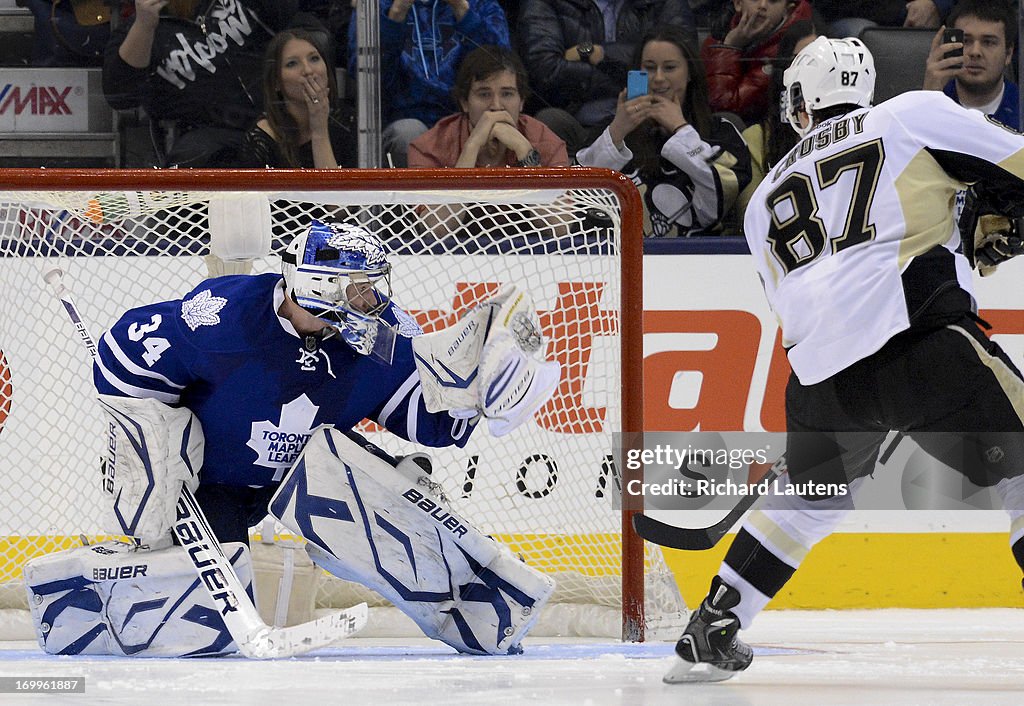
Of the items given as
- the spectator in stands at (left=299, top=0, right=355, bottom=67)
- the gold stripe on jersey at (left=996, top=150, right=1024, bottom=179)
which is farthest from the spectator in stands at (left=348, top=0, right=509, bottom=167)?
the gold stripe on jersey at (left=996, top=150, right=1024, bottom=179)

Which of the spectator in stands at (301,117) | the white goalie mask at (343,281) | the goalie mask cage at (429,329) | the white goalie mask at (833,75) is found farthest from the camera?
the spectator in stands at (301,117)

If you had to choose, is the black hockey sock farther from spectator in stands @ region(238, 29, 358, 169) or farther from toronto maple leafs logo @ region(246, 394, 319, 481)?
spectator in stands @ region(238, 29, 358, 169)

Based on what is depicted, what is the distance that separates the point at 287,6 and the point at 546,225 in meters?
1.02

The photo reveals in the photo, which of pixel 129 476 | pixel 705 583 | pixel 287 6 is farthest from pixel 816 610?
pixel 287 6

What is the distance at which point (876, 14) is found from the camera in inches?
140

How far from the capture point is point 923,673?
7.62 ft

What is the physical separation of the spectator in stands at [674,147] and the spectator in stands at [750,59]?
38 millimetres

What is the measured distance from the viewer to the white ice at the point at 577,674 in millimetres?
2037

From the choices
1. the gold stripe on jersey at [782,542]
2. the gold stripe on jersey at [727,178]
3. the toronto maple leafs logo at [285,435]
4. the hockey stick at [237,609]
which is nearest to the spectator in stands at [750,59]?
the gold stripe on jersey at [727,178]

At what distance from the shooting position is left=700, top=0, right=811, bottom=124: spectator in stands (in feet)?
11.6

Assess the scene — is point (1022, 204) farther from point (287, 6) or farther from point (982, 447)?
point (287, 6)

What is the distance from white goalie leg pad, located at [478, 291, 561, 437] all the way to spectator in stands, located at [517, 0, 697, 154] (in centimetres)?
119

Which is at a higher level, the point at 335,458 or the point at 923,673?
the point at 335,458

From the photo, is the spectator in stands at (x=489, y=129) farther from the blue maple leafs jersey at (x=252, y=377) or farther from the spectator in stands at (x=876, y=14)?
the blue maple leafs jersey at (x=252, y=377)
